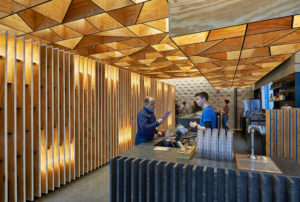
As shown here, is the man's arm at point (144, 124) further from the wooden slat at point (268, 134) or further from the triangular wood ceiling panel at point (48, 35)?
the wooden slat at point (268, 134)

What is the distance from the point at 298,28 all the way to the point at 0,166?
165 inches

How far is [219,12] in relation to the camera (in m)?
1.58

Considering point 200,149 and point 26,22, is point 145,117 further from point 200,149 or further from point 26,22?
point 26,22

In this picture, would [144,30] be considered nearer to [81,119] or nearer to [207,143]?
[81,119]

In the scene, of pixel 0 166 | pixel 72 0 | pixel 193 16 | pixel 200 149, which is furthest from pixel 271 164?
pixel 0 166

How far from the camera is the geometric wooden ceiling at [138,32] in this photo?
1.84 m

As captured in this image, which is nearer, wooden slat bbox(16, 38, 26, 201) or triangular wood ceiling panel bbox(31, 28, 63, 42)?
wooden slat bbox(16, 38, 26, 201)

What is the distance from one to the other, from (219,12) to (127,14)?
194 cm

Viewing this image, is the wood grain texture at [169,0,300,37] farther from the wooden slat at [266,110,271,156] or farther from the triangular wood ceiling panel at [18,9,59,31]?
the wooden slat at [266,110,271,156]

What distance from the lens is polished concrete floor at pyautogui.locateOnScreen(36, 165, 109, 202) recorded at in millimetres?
3090

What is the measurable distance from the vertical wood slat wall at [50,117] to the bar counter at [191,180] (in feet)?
6.12

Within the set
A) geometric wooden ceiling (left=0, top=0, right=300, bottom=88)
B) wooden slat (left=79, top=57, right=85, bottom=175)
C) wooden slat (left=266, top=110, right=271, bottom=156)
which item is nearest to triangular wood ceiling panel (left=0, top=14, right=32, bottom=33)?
geometric wooden ceiling (left=0, top=0, right=300, bottom=88)

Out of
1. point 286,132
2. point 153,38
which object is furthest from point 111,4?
point 286,132

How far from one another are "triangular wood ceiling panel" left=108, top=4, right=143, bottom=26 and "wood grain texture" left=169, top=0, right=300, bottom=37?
1.31m
